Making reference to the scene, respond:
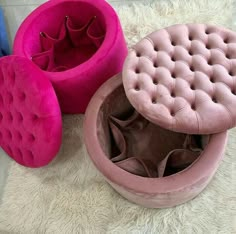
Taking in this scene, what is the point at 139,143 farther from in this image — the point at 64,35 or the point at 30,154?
the point at 64,35

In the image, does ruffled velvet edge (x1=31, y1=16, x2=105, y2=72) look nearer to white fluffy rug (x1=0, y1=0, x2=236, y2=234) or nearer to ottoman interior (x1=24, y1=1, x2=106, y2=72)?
ottoman interior (x1=24, y1=1, x2=106, y2=72)

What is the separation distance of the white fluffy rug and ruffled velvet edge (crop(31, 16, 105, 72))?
0.22 m

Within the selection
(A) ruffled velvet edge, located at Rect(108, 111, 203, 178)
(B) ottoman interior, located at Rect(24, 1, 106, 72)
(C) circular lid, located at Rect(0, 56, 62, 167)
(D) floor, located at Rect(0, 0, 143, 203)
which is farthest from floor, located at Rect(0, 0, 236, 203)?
(A) ruffled velvet edge, located at Rect(108, 111, 203, 178)

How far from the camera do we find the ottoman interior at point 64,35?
1.43 m

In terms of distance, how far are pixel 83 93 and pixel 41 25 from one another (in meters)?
0.33

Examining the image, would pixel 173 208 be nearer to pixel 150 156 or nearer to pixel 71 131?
pixel 150 156

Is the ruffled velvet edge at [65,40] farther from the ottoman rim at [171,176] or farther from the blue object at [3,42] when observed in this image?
the ottoman rim at [171,176]

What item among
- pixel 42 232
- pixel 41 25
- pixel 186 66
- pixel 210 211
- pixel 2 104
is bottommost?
pixel 42 232

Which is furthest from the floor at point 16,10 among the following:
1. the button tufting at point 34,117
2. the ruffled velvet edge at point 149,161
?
the ruffled velvet edge at point 149,161

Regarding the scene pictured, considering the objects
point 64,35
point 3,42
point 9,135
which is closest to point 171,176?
point 9,135

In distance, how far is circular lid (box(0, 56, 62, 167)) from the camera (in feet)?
4.00

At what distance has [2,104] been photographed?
133 centimetres

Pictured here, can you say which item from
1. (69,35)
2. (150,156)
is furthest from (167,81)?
(69,35)

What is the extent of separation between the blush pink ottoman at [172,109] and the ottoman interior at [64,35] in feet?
1.04
